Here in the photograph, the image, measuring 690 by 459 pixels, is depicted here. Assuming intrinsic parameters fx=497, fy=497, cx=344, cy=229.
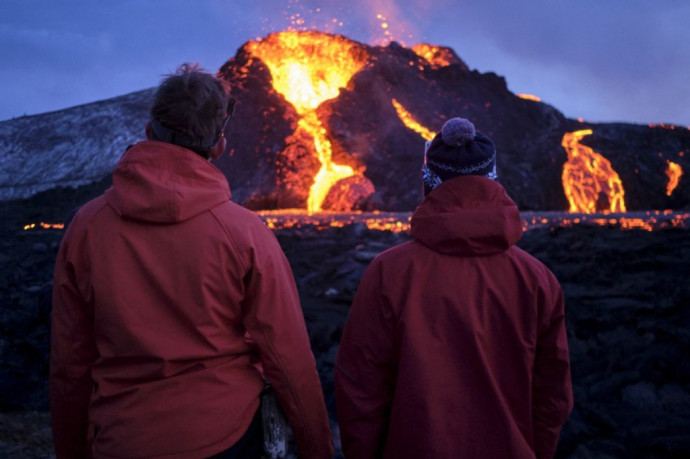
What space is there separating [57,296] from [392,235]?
45.3ft

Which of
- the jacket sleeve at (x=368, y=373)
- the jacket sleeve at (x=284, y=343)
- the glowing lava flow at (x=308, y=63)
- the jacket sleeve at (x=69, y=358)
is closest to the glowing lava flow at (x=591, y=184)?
the glowing lava flow at (x=308, y=63)

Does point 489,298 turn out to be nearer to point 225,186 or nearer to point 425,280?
point 425,280

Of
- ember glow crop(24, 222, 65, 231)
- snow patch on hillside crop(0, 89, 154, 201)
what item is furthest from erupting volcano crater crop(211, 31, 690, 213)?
ember glow crop(24, 222, 65, 231)

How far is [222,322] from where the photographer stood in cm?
189

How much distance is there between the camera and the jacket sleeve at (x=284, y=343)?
1918 mm

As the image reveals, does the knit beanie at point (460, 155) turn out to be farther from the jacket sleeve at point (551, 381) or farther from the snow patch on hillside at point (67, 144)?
the snow patch on hillside at point (67, 144)

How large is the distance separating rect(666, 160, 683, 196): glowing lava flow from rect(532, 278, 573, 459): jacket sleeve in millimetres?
35593

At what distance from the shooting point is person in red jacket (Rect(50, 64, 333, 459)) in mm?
1776

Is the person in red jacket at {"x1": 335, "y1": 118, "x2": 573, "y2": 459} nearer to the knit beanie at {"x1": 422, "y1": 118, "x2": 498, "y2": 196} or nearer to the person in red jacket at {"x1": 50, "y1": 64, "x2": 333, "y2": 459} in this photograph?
the knit beanie at {"x1": 422, "y1": 118, "x2": 498, "y2": 196}

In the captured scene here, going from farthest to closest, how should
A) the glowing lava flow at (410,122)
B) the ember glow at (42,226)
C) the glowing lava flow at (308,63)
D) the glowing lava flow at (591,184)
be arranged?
the glowing lava flow at (308,63)
the glowing lava flow at (591,184)
the glowing lava flow at (410,122)
the ember glow at (42,226)

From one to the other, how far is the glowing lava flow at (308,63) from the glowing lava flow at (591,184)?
1504 cm

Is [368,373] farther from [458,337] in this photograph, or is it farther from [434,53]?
[434,53]

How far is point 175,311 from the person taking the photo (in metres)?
1.82

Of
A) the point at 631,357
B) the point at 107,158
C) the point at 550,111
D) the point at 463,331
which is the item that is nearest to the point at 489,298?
the point at 463,331
